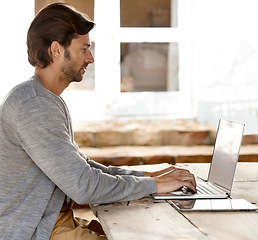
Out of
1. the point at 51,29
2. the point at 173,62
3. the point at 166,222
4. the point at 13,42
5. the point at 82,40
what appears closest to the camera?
the point at 166,222

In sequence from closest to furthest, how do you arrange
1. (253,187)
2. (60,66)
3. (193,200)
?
(193,200) < (60,66) < (253,187)

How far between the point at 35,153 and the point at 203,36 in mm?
2631

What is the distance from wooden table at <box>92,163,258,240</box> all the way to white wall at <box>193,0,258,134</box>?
88.7 inches

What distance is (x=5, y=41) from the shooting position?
3.67m

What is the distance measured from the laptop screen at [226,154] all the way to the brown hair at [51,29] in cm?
69

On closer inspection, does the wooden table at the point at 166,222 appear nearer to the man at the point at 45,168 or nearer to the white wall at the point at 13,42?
the man at the point at 45,168

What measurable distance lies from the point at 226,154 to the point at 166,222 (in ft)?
1.84

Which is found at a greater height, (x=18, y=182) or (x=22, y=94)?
(x=22, y=94)

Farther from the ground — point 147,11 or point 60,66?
point 147,11

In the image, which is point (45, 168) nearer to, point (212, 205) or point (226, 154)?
point (212, 205)

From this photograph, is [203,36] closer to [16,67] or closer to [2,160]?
[16,67]

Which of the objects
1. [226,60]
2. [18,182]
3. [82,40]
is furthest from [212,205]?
[226,60]

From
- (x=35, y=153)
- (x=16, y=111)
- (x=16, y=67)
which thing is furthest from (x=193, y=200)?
(x=16, y=67)

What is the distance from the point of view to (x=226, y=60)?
391cm
